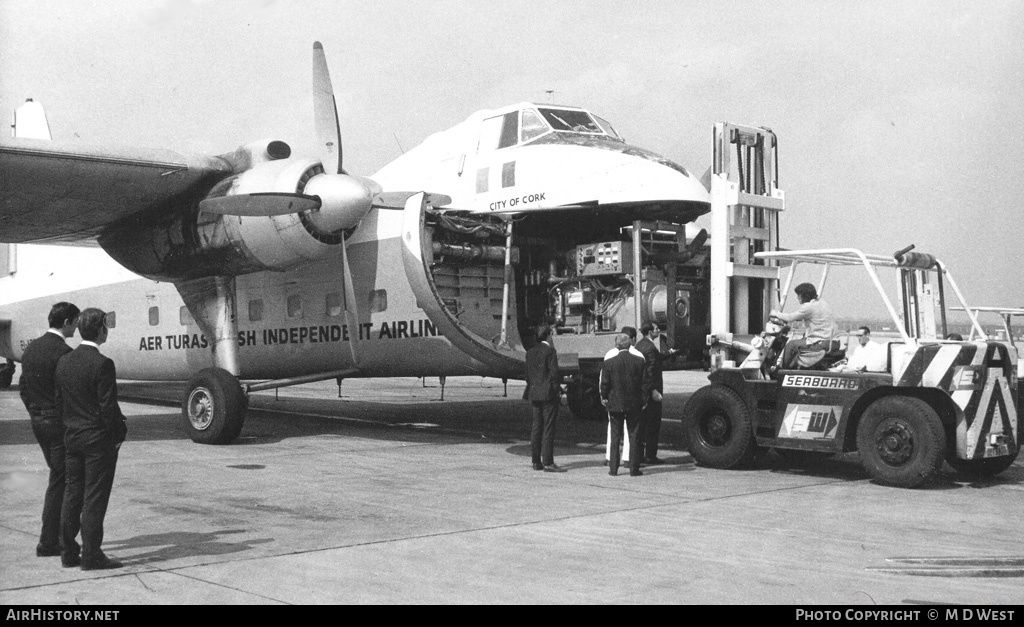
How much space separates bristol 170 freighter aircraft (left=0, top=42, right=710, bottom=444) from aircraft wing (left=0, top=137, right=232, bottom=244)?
3cm

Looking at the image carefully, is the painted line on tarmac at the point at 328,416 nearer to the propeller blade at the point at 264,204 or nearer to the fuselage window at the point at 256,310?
the fuselage window at the point at 256,310

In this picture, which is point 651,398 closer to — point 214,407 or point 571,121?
point 571,121

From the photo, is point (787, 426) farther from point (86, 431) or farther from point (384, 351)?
point (86, 431)

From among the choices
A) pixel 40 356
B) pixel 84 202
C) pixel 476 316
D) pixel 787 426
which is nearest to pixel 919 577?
pixel 787 426

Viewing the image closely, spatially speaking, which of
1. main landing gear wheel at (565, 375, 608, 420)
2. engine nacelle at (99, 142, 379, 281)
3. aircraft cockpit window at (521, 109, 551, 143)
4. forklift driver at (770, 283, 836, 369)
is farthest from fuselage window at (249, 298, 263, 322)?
forklift driver at (770, 283, 836, 369)

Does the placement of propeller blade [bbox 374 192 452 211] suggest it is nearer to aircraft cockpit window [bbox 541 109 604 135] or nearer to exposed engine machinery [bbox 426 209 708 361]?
exposed engine machinery [bbox 426 209 708 361]

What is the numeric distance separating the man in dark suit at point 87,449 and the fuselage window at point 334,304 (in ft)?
29.5

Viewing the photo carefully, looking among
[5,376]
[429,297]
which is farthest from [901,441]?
[5,376]

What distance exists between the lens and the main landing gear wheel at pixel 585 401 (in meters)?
18.5

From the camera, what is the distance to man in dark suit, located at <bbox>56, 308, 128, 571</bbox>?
21.3ft

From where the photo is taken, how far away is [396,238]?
14.7m

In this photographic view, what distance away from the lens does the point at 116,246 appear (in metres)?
16.4

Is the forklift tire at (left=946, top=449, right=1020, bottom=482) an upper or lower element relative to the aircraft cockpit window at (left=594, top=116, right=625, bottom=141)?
lower

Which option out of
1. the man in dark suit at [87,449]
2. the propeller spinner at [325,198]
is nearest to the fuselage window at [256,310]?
the propeller spinner at [325,198]
